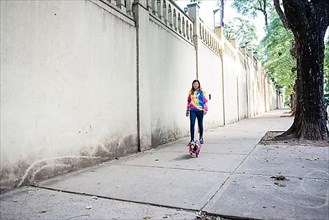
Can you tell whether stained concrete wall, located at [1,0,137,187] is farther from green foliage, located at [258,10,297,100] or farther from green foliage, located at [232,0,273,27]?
green foliage, located at [232,0,273,27]

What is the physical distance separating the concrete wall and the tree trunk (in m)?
3.58

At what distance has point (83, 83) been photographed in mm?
4676

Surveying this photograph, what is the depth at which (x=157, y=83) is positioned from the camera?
739cm

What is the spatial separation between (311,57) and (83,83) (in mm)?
5653

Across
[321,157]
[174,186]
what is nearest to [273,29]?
[321,157]

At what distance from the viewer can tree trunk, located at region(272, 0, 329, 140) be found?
6.80 meters

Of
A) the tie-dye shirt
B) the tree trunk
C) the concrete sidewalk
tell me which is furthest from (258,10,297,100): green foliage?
the concrete sidewalk

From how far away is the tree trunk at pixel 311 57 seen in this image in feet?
22.3

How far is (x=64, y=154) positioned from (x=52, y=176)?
1.26 feet

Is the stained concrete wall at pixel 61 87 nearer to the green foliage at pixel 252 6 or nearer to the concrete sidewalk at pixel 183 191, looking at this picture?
the concrete sidewalk at pixel 183 191

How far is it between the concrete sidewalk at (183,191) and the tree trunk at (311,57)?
207cm

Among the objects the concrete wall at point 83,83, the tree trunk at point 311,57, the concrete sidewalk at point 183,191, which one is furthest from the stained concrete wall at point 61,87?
the tree trunk at point 311,57

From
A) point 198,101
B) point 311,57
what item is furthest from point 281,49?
point 198,101

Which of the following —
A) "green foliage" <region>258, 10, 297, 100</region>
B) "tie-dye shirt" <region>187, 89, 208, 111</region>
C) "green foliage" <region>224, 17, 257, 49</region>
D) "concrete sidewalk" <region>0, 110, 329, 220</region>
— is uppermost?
"green foliage" <region>224, 17, 257, 49</region>
